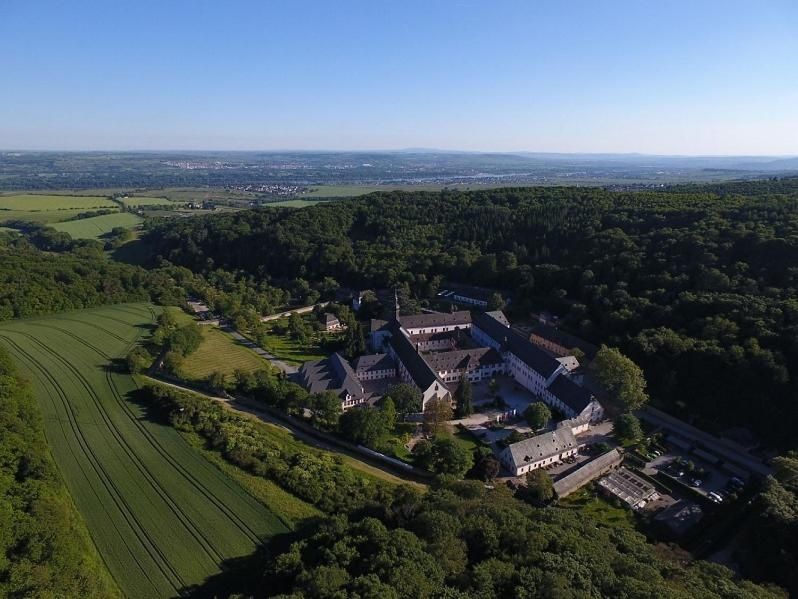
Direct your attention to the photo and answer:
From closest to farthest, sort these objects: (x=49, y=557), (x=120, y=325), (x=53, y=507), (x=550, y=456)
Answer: (x=49, y=557) < (x=53, y=507) < (x=550, y=456) < (x=120, y=325)

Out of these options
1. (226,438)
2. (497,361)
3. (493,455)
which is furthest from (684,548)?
(226,438)

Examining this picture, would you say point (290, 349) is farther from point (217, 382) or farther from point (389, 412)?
point (389, 412)

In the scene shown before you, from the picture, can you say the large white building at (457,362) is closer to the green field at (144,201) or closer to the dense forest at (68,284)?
the dense forest at (68,284)

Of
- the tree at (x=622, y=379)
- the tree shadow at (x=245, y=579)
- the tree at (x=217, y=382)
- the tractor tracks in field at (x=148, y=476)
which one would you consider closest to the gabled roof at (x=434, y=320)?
the tree at (x=622, y=379)

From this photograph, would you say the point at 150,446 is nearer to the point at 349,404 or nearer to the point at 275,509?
the point at 275,509

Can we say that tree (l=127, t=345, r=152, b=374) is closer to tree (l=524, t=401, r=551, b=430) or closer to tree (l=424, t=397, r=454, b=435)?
tree (l=424, t=397, r=454, b=435)

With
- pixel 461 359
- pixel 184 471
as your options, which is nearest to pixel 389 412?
pixel 461 359
